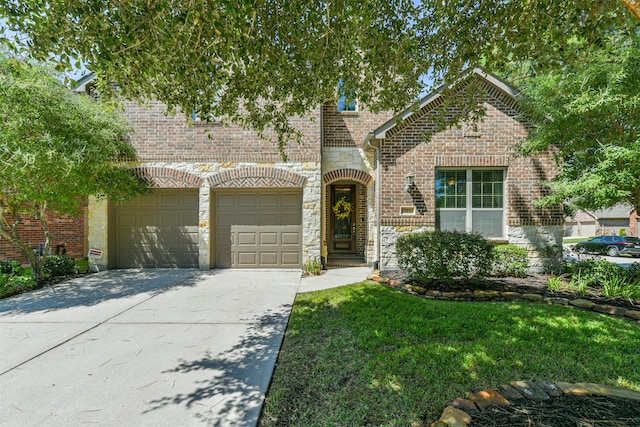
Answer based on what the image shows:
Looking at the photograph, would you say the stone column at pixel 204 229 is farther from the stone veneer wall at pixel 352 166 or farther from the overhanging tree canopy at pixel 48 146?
the stone veneer wall at pixel 352 166

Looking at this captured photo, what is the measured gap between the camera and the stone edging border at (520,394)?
87.0 inches

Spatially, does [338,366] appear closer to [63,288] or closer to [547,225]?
[63,288]

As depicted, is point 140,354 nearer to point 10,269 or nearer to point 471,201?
point 10,269

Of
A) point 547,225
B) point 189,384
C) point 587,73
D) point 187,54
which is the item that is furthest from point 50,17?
point 547,225

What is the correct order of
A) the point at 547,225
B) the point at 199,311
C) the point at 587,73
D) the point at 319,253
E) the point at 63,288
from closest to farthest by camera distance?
the point at 199,311 < the point at 587,73 < the point at 63,288 < the point at 547,225 < the point at 319,253

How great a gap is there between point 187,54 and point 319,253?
597 cm

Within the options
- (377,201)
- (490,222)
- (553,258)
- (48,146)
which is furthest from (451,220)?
(48,146)

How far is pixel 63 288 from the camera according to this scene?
20.7 ft

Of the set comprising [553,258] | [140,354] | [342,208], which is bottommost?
[140,354]

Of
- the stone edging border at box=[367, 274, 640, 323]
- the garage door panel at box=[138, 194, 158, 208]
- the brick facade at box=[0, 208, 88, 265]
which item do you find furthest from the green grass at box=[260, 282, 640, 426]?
the brick facade at box=[0, 208, 88, 265]

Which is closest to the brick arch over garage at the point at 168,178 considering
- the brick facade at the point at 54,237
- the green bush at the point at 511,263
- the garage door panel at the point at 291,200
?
the garage door panel at the point at 291,200

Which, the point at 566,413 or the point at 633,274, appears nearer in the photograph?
the point at 566,413

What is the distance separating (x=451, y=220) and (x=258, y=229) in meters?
5.63

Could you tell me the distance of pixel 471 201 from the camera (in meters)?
7.87
